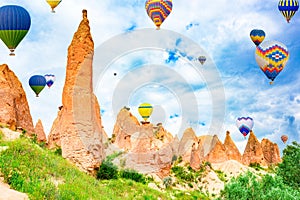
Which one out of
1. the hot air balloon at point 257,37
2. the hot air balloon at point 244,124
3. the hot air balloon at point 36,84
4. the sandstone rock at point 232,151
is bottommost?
the hot air balloon at point 36,84

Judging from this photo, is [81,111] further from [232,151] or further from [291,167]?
[232,151]

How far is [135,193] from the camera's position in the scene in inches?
907

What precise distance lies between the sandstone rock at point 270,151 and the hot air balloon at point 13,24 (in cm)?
5555

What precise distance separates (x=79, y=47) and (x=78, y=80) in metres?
2.30

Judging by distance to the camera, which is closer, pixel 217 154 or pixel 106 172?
pixel 106 172

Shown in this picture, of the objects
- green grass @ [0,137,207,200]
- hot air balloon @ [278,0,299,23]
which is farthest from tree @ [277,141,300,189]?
hot air balloon @ [278,0,299,23]

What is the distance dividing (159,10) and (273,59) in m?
14.3

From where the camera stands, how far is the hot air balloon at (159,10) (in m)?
44.2

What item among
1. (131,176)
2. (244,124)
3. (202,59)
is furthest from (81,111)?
(244,124)

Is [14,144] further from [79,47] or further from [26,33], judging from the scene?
[26,33]

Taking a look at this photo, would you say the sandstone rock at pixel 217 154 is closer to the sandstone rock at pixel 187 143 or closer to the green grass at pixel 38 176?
the sandstone rock at pixel 187 143

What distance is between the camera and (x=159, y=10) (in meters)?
44.3

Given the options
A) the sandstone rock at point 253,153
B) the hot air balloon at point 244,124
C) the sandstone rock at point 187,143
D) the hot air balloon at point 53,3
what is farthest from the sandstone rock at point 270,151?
the hot air balloon at point 53,3

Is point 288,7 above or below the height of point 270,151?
above
